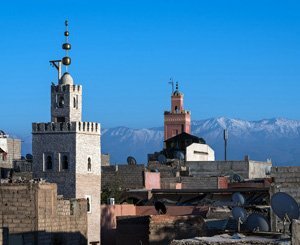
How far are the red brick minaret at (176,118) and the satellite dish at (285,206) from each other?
289 feet

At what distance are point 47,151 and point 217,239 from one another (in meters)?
40.9

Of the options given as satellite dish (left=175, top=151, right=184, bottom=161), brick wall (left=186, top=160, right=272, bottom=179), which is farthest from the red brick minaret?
brick wall (left=186, top=160, right=272, bottom=179)

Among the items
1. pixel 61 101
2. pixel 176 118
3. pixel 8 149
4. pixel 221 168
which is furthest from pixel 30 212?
pixel 176 118

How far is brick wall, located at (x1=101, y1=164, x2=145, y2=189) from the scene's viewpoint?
63188 mm

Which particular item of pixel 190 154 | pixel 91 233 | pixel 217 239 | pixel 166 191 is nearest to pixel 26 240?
pixel 217 239

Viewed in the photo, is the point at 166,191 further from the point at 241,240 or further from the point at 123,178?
the point at 241,240

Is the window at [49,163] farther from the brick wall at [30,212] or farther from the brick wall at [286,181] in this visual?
the brick wall at [286,181]

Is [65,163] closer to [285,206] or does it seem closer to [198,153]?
[198,153]

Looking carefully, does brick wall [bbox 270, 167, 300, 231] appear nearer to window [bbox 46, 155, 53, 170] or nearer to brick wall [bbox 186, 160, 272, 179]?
window [bbox 46, 155, 53, 170]

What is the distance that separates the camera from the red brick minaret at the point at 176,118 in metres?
110

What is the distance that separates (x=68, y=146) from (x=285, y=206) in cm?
3839

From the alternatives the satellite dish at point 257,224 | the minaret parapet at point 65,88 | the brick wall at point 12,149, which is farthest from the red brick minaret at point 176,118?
the satellite dish at point 257,224

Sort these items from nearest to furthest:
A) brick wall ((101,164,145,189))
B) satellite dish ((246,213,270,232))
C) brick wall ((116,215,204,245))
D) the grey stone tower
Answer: satellite dish ((246,213,270,232))
brick wall ((116,215,204,245))
the grey stone tower
brick wall ((101,164,145,189))

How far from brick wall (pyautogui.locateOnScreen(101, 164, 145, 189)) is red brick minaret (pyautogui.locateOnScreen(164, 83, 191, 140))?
144ft
